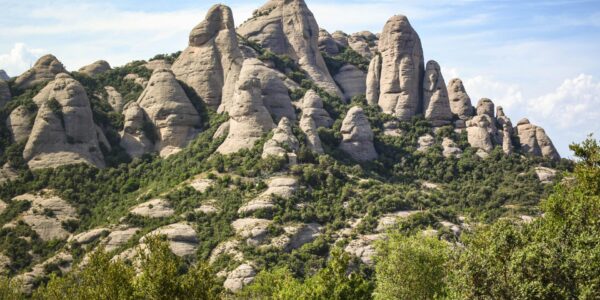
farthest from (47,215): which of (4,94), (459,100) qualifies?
(459,100)

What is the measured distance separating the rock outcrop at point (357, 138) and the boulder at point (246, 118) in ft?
38.5

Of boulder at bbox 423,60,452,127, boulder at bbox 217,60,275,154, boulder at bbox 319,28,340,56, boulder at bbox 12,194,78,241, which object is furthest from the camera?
boulder at bbox 319,28,340,56

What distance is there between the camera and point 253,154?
352ft

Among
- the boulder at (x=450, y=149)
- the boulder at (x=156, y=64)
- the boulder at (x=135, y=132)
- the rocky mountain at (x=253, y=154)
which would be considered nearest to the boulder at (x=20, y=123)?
the rocky mountain at (x=253, y=154)

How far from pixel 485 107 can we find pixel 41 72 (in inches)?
2930

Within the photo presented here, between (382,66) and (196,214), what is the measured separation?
5333 centimetres

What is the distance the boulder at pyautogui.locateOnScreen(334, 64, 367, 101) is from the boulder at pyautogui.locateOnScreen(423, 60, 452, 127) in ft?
53.0

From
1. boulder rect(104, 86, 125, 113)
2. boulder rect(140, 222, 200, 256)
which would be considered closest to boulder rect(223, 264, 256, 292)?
boulder rect(140, 222, 200, 256)

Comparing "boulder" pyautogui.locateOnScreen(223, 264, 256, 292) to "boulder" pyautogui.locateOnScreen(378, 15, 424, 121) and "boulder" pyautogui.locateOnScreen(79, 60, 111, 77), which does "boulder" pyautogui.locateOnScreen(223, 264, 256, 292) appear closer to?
"boulder" pyautogui.locateOnScreen(378, 15, 424, 121)

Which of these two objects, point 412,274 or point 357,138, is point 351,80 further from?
point 412,274

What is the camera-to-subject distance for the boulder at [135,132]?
122 m

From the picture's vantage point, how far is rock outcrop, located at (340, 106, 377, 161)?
118375 millimetres

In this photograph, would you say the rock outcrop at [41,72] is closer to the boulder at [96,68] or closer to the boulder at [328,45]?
the boulder at [96,68]

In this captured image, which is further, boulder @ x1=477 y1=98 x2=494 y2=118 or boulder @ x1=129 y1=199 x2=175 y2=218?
boulder @ x1=477 y1=98 x2=494 y2=118
